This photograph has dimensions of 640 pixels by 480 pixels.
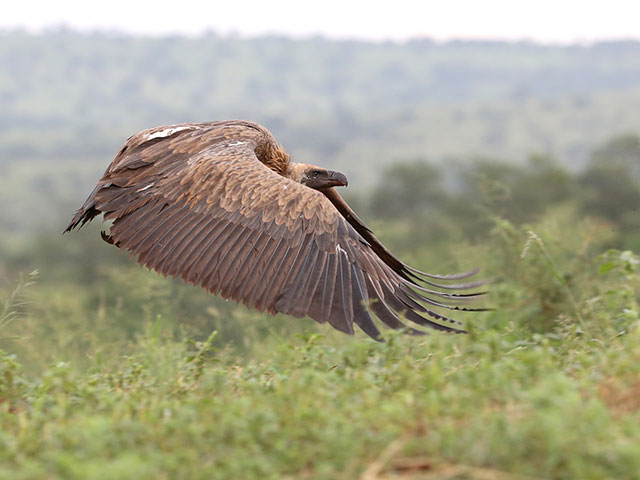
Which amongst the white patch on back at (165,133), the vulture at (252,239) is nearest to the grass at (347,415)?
the vulture at (252,239)

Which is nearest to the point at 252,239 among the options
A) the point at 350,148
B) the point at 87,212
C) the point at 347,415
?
the point at 87,212

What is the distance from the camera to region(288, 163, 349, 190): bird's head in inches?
273

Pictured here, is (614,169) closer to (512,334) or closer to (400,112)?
(512,334)

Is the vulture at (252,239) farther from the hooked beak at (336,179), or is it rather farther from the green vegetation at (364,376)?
the hooked beak at (336,179)

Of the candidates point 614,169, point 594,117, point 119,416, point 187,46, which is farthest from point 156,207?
point 187,46

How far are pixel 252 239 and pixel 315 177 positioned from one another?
2.00m

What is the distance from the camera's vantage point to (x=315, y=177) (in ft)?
23.0

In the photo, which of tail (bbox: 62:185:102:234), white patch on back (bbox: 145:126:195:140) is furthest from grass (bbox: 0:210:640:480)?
white patch on back (bbox: 145:126:195:140)

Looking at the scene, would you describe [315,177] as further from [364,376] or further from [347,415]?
[347,415]

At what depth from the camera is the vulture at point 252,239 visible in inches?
191

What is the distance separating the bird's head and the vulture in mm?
1031

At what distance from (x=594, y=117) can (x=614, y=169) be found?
73.4 meters

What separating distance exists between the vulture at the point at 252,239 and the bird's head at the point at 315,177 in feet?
3.38

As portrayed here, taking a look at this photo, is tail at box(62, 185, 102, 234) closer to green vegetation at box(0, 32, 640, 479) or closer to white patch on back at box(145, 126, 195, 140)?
white patch on back at box(145, 126, 195, 140)
